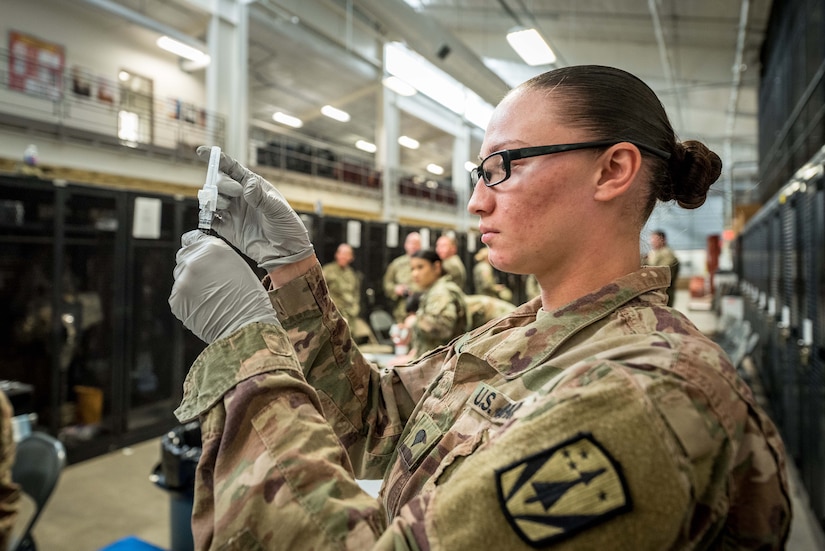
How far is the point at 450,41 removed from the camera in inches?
320

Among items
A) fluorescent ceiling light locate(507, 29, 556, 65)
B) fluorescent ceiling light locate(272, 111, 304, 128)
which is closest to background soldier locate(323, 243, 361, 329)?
fluorescent ceiling light locate(507, 29, 556, 65)

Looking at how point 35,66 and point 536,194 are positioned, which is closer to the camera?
point 536,194

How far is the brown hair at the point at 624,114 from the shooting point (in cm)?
81

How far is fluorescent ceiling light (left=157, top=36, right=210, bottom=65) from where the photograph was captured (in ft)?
25.4

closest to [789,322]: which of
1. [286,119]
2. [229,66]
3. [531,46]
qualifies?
[531,46]

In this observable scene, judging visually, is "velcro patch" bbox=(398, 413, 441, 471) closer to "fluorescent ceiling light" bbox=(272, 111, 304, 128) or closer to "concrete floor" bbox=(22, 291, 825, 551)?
"concrete floor" bbox=(22, 291, 825, 551)

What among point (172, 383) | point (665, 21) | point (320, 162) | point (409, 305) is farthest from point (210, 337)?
point (665, 21)

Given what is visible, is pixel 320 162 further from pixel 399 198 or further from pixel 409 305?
pixel 399 198

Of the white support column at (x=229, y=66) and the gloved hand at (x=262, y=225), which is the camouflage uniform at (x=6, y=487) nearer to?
the gloved hand at (x=262, y=225)

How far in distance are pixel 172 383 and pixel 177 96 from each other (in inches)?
216

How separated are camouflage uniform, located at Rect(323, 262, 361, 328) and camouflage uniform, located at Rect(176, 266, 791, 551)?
214 inches

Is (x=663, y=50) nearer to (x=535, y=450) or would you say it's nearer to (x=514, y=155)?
(x=514, y=155)

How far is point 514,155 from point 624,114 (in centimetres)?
17

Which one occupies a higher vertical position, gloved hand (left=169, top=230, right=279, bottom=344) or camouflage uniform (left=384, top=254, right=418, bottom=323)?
gloved hand (left=169, top=230, right=279, bottom=344)
